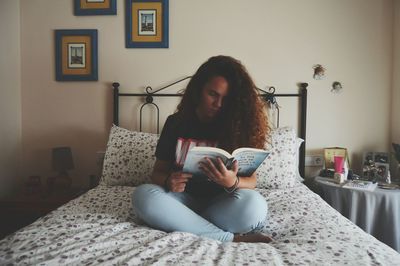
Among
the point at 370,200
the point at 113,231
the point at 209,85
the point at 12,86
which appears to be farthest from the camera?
the point at 12,86

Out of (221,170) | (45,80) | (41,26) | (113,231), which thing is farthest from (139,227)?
(41,26)

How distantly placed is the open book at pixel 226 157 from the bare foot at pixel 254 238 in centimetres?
24

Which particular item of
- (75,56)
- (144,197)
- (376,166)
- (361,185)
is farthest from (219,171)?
(75,56)

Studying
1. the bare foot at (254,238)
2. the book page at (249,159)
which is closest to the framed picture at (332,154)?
the book page at (249,159)

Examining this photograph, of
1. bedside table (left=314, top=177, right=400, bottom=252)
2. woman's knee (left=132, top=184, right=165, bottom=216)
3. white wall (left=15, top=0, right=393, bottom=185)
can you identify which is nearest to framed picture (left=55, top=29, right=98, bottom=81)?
white wall (left=15, top=0, right=393, bottom=185)

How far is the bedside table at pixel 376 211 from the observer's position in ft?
5.04

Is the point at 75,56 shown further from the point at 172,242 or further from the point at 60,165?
the point at 172,242

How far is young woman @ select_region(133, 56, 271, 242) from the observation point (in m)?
1.01

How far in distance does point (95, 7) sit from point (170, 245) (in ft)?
5.94

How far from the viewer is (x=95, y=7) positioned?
6.75 ft

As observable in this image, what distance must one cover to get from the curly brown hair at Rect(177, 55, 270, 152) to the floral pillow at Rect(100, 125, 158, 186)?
61cm

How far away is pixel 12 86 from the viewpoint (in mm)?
2076

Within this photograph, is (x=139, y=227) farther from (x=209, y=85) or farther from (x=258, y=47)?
Answer: (x=258, y=47)

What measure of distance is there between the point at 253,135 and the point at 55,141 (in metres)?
1.58
